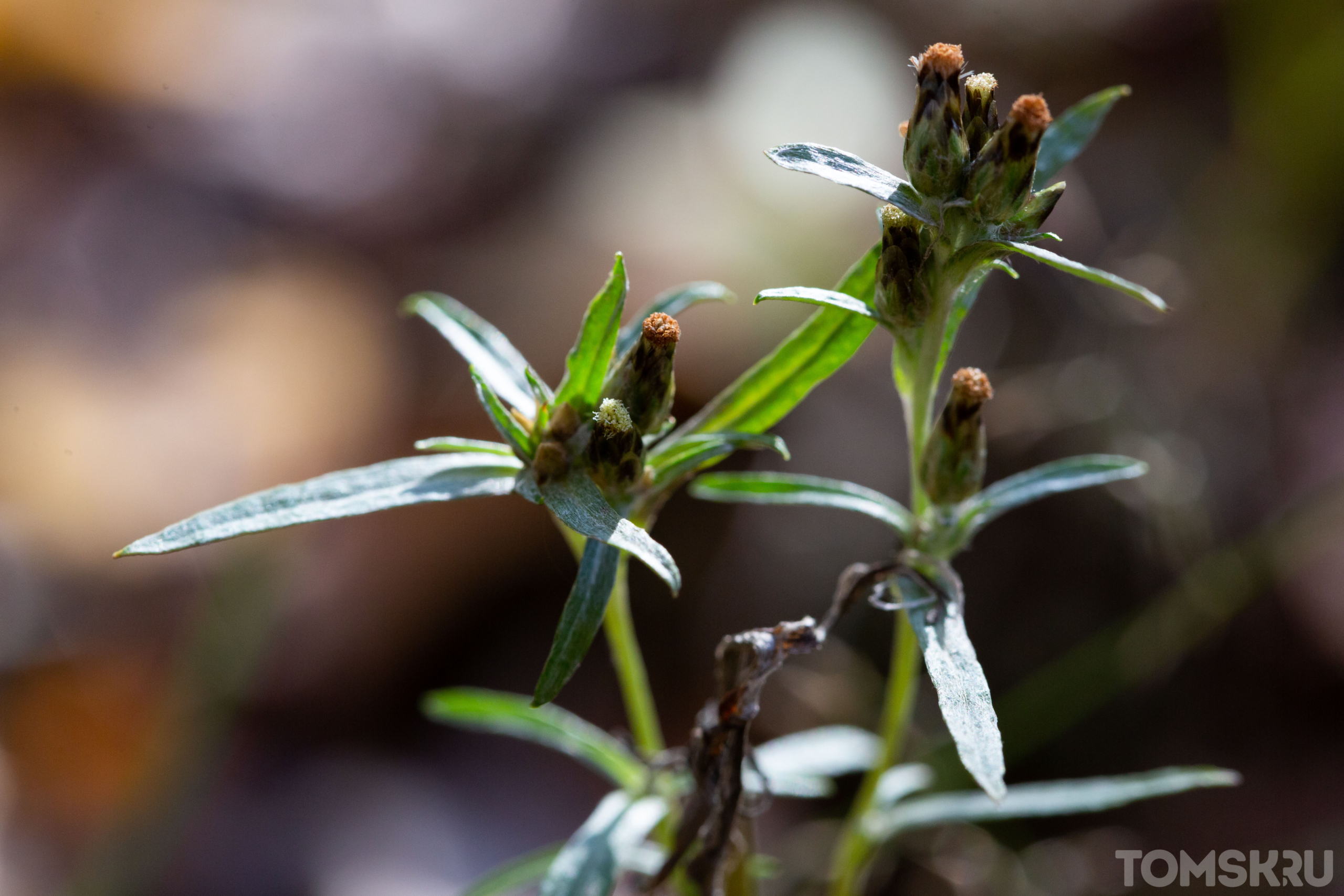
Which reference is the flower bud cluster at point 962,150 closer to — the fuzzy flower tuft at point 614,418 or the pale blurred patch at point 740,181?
the fuzzy flower tuft at point 614,418

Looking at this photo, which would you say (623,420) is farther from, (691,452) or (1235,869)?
(1235,869)

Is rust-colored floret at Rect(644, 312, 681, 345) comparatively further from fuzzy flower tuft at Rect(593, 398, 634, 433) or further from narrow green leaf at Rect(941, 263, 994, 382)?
narrow green leaf at Rect(941, 263, 994, 382)

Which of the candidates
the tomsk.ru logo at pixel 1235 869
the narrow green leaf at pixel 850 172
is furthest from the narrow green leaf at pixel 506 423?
the tomsk.ru logo at pixel 1235 869

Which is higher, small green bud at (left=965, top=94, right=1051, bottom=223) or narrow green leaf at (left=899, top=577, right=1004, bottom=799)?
small green bud at (left=965, top=94, right=1051, bottom=223)

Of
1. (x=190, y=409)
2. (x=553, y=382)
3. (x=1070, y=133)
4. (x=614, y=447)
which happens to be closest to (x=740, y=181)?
(x=553, y=382)

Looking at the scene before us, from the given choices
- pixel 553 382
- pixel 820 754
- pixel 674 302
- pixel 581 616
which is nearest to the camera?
pixel 581 616

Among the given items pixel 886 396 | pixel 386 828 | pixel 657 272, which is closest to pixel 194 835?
pixel 386 828

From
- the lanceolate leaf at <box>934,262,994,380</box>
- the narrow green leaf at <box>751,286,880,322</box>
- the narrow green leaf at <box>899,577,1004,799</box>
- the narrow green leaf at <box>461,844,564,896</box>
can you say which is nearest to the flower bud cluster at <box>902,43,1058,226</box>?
the lanceolate leaf at <box>934,262,994,380</box>
